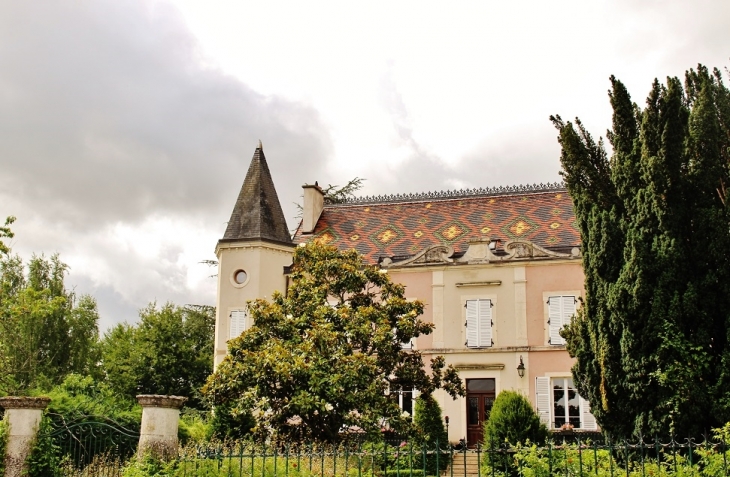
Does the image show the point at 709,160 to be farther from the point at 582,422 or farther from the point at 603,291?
the point at 582,422

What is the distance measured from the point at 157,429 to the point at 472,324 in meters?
14.2

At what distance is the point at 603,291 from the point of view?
13.1 metres

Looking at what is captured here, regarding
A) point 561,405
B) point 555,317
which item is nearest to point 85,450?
point 561,405

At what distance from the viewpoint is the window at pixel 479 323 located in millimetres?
24172

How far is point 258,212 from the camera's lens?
26.2 metres

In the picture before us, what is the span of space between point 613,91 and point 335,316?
7.60 meters

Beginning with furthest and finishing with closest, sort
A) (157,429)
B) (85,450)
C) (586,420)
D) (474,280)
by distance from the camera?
1. (474,280)
2. (586,420)
3. (85,450)
4. (157,429)

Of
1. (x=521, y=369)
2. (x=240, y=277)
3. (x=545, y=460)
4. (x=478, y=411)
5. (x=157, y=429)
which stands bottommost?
(x=545, y=460)

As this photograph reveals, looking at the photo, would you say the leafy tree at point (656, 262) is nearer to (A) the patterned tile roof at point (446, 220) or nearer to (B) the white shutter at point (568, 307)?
(B) the white shutter at point (568, 307)

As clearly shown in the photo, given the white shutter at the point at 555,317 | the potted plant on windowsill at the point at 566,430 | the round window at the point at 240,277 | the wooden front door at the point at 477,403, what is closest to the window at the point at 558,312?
the white shutter at the point at 555,317

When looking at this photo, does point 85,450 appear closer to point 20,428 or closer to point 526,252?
point 20,428

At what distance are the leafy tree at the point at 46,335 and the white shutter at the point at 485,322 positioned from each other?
16496 mm

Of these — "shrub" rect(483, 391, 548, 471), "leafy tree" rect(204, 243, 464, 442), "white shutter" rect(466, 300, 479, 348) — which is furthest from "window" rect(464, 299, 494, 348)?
"shrub" rect(483, 391, 548, 471)

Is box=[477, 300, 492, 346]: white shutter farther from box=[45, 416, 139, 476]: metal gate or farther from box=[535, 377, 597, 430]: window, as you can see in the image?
box=[45, 416, 139, 476]: metal gate
